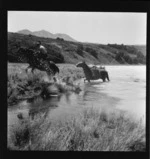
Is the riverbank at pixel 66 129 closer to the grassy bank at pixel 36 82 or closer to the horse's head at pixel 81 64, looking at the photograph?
the grassy bank at pixel 36 82

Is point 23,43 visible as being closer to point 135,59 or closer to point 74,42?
point 74,42

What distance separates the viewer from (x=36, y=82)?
9.50ft

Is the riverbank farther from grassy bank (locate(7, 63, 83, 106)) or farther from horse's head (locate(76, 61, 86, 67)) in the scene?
horse's head (locate(76, 61, 86, 67))

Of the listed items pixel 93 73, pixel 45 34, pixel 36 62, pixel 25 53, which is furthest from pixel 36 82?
pixel 93 73

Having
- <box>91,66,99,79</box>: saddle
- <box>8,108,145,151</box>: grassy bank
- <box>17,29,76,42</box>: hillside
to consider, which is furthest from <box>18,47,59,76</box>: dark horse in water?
<box>8,108,145,151</box>: grassy bank

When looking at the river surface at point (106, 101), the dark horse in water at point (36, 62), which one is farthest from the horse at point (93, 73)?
the dark horse in water at point (36, 62)

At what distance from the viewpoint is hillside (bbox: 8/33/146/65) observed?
2.86 m

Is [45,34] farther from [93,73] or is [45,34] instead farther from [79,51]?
[93,73]

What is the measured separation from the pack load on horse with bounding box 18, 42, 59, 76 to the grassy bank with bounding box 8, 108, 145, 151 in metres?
0.51

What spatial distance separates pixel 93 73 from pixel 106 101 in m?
0.34

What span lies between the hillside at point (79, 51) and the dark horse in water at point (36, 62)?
55 millimetres
